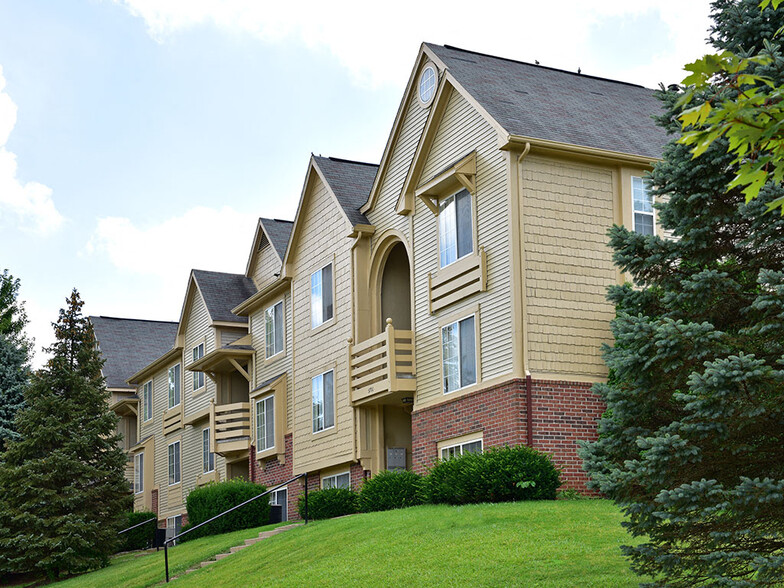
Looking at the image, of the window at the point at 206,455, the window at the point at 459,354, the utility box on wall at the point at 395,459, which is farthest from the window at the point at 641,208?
the window at the point at 206,455

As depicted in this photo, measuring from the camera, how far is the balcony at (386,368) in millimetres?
24281

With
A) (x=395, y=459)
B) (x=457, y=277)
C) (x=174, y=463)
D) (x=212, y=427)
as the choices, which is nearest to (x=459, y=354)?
(x=457, y=277)

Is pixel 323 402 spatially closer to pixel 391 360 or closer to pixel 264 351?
pixel 391 360

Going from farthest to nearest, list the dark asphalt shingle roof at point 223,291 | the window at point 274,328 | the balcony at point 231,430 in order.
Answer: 1. the dark asphalt shingle roof at point 223,291
2. the balcony at point 231,430
3. the window at point 274,328

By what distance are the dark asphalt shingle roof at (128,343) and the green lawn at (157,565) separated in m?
22.2

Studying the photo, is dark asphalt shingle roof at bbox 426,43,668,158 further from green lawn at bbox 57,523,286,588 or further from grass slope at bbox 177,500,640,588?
green lawn at bbox 57,523,286,588

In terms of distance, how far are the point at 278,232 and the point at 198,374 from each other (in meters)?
7.49

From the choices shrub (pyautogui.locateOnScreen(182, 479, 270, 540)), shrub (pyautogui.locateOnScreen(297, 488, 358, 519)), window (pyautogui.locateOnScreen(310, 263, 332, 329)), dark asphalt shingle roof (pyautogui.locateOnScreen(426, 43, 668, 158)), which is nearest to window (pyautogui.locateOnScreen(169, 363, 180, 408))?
shrub (pyautogui.locateOnScreen(182, 479, 270, 540))

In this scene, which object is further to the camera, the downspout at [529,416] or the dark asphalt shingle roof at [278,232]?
the dark asphalt shingle roof at [278,232]

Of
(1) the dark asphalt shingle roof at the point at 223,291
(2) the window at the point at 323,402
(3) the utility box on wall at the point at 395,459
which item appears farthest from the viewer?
(1) the dark asphalt shingle roof at the point at 223,291

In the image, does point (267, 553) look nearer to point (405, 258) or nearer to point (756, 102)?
point (405, 258)

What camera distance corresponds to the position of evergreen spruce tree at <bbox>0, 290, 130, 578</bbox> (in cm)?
2844

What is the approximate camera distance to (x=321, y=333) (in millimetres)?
29406

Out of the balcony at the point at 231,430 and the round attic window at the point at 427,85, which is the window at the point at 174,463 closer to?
the balcony at the point at 231,430
